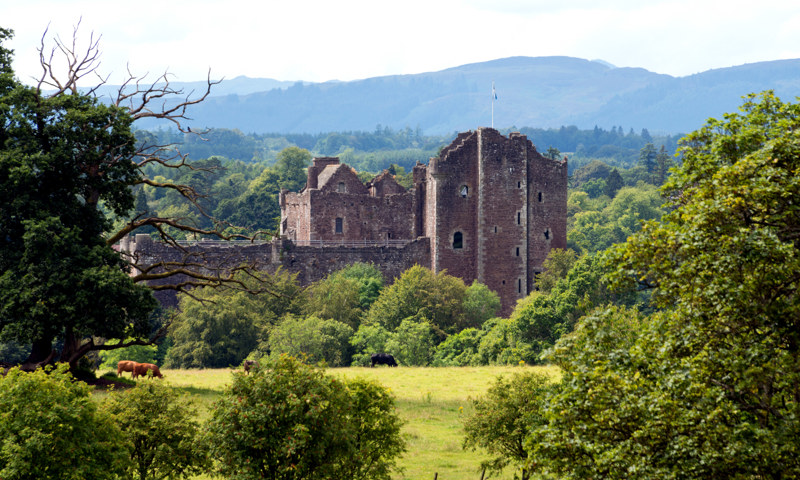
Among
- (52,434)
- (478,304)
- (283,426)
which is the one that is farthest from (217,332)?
(52,434)

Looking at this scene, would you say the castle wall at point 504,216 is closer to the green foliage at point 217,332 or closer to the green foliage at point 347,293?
the green foliage at point 347,293

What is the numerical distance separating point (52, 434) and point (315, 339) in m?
35.2

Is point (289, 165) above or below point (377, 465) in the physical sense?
above

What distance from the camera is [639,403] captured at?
591 inches

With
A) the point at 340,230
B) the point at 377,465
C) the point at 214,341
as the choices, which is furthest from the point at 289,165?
the point at 377,465

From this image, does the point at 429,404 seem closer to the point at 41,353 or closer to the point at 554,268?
the point at 41,353

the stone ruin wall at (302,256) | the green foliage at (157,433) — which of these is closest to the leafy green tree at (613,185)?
the stone ruin wall at (302,256)

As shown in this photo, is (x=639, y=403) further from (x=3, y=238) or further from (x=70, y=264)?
(x=3, y=238)

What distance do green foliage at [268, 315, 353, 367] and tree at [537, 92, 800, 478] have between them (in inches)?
1396

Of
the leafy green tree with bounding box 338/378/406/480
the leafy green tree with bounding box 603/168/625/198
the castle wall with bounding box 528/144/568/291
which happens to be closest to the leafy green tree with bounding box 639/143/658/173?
the leafy green tree with bounding box 603/168/625/198

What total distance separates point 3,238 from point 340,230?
4543 centimetres

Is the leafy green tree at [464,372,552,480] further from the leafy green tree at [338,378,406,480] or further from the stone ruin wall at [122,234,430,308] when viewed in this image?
the stone ruin wall at [122,234,430,308]

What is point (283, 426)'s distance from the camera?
60.1ft

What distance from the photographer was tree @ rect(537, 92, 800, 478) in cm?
1438
